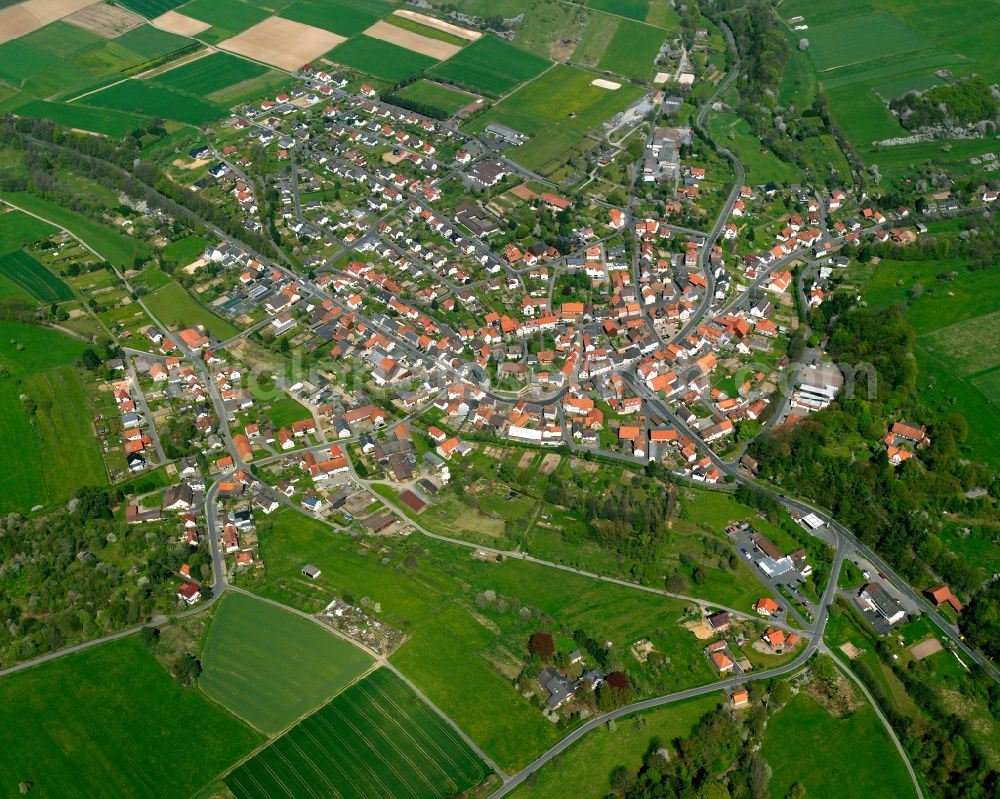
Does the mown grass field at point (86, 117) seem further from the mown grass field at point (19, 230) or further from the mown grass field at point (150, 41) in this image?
the mown grass field at point (19, 230)

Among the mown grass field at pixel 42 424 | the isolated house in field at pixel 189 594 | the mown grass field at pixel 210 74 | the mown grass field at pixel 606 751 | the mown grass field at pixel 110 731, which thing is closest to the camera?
the mown grass field at pixel 606 751

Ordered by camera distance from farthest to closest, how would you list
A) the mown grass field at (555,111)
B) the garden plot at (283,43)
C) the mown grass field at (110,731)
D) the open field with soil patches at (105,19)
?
the open field with soil patches at (105,19) → the garden plot at (283,43) → the mown grass field at (555,111) → the mown grass field at (110,731)

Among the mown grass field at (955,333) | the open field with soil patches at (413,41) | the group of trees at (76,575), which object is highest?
the open field with soil patches at (413,41)

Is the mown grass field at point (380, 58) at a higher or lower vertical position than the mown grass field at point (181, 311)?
higher

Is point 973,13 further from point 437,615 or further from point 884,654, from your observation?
point 437,615

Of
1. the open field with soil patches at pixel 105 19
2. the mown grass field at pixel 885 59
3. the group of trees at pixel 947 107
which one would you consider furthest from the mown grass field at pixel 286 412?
the open field with soil patches at pixel 105 19

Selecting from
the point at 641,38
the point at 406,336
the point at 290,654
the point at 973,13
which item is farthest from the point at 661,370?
the point at 973,13
